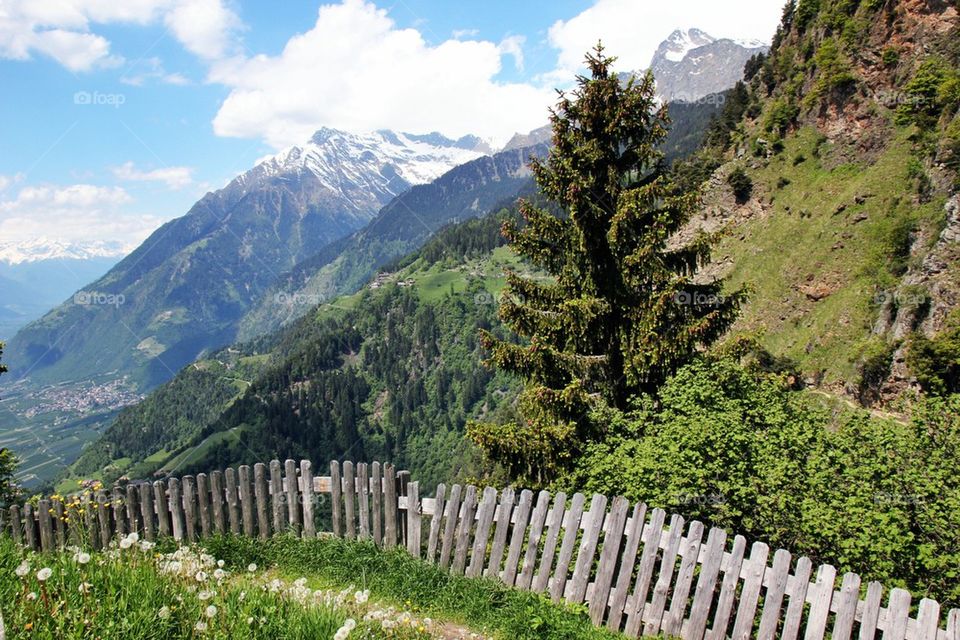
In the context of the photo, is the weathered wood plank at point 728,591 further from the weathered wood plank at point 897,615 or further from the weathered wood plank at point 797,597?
the weathered wood plank at point 897,615

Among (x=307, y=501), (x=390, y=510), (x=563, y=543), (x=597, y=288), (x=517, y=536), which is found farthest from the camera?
(x=597, y=288)

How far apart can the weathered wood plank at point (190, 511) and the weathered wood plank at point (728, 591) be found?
924 cm

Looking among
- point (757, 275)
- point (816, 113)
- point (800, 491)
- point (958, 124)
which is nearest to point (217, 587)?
point (800, 491)

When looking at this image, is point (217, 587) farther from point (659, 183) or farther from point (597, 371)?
point (659, 183)

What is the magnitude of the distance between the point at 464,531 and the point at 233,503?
15.7 feet

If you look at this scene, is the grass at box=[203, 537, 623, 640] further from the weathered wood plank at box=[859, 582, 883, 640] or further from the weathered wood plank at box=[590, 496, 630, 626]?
the weathered wood plank at box=[859, 582, 883, 640]

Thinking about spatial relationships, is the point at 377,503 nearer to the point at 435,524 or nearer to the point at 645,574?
the point at 435,524

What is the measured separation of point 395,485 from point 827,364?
25070 mm

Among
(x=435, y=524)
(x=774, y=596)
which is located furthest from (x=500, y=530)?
(x=774, y=596)

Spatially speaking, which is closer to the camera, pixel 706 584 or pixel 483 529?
pixel 706 584

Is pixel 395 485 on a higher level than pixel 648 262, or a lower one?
lower

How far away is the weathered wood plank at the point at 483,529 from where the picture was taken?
8.22m

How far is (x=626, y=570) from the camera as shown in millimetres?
7148

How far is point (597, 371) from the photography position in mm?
13000
